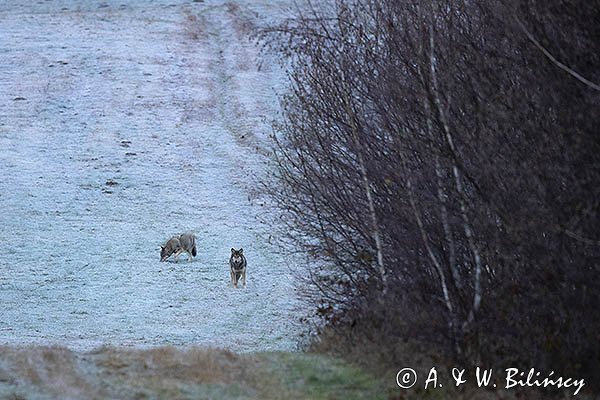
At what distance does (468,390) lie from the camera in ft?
35.6

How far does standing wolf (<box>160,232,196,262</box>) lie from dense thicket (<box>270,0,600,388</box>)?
6161mm

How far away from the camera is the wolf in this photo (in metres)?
17.7

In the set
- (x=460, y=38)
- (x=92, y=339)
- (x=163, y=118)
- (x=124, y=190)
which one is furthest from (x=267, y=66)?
(x=460, y=38)

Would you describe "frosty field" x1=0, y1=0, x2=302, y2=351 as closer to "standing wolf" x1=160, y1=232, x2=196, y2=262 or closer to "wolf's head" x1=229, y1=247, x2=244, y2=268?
"standing wolf" x1=160, y1=232, x2=196, y2=262

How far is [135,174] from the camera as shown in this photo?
83.9 feet

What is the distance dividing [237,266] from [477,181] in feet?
23.0

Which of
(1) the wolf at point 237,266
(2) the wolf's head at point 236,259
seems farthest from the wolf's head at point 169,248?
(2) the wolf's head at point 236,259

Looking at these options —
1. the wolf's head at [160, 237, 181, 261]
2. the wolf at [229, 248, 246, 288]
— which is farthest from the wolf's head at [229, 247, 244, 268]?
the wolf's head at [160, 237, 181, 261]

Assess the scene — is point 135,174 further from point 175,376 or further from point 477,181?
point 477,181

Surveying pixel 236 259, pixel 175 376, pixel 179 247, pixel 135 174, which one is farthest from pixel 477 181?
pixel 135 174

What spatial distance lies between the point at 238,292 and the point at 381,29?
224 inches

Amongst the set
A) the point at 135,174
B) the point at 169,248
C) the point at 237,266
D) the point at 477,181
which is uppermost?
the point at 477,181

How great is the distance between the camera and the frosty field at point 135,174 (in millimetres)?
16766

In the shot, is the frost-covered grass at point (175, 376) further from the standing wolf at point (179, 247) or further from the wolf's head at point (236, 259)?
the standing wolf at point (179, 247)
